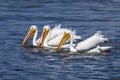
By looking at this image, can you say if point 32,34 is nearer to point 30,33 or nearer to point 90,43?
point 30,33

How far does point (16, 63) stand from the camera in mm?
19000

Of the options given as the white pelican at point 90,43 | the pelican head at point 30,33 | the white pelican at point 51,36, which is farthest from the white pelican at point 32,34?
the white pelican at point 90,43

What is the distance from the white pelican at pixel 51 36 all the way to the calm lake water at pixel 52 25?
59 cm

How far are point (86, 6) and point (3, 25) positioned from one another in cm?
530

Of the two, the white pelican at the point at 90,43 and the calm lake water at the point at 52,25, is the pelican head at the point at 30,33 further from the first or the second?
the white pelican at the point at 90,43

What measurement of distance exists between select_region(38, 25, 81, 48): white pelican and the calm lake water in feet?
1.93

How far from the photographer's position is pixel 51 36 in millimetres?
22828

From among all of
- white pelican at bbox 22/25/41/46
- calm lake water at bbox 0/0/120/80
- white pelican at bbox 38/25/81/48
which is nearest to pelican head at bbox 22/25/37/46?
white pelican at bbox 22/25/41/46

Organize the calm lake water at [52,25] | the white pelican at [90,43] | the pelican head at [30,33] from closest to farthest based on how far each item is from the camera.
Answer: the calm lake water at [52,25] → the white pelican at [90,43] → the pelican head at [30,33]

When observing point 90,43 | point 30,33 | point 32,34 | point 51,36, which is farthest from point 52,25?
point 90,43

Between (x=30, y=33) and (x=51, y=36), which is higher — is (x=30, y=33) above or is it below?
above

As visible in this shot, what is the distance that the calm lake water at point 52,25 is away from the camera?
58.6 ft

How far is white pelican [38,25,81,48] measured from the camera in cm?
2192

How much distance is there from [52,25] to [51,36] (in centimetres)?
223
